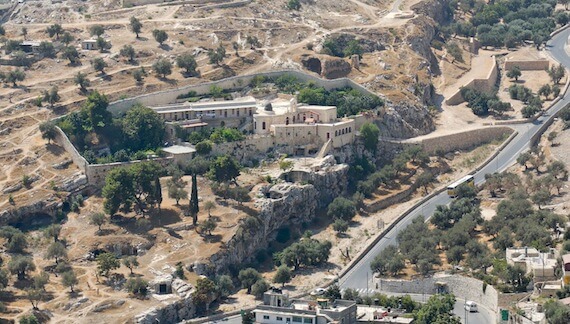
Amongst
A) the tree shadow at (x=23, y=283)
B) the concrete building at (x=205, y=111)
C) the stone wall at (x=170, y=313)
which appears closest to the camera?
the stone wall at (x=170, y=313)

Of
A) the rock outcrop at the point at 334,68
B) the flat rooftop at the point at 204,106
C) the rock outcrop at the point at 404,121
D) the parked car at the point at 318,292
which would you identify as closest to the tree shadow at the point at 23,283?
the parked car at the point at 318,292

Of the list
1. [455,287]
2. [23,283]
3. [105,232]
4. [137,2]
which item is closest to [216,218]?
[105,232]

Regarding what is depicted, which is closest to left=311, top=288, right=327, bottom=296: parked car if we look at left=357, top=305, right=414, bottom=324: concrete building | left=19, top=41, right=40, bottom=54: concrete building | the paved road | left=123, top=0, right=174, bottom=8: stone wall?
the paved road

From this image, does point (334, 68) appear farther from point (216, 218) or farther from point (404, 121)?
point (216, 218)

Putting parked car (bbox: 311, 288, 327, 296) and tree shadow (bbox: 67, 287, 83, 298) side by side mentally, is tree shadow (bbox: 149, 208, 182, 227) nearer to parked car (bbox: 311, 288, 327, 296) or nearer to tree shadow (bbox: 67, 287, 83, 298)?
tree shadow (bbox: 67, 287, 83, 298)

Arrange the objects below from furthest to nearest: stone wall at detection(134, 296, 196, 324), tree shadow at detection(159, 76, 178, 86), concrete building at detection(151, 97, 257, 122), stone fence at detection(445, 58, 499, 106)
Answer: stone fence at detection(445, 58, 499, 106) < tree shadow at detection(159, 76, 178, 86) < concrete building at detection(151, 97, 257, 122) < stone wall at detection(134, 296, 196, 324)

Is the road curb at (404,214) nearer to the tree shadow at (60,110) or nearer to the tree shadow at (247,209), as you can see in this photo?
the tree shadow at (247,209)

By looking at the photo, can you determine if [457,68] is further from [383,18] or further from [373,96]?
[373,96]
